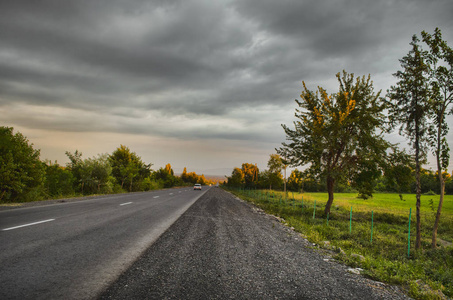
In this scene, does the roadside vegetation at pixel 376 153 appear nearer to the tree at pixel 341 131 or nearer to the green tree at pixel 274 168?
the tree at pixel 341 131

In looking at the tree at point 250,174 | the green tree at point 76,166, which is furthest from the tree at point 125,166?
the tree at point 250,174

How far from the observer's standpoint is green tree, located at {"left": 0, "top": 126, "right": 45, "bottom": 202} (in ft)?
44.6

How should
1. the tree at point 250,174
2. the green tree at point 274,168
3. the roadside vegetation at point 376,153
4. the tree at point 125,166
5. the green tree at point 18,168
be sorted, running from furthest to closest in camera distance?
the tree at point 250,174 < the green tree at point 274,168 < the tree at point 125,166 < the green tree at point 18,168 < the roadside vegetation at point 376,153

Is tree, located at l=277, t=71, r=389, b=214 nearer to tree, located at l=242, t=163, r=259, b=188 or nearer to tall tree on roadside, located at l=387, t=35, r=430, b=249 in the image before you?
tall tree on roadside, located at l=387, t=35, r=430, b=249

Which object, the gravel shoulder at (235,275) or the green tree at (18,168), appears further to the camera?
the green tree at (18,168)

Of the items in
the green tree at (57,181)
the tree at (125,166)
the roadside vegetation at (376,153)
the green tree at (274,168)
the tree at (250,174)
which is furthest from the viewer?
the tree at (250,174)

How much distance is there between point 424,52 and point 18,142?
22.2 m

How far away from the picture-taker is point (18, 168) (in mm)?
14562

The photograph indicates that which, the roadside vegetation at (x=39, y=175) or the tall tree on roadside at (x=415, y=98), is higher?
the tall tree on roadside at (x=415, y=98)

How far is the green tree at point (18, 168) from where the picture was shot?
13.6 m

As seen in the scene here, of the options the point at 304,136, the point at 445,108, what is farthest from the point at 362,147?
the point at 445,108

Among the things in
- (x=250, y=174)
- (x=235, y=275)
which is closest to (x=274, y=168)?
(x=250, y=174)

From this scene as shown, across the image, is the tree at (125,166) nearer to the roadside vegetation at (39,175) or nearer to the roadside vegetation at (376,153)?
the roadside vegetation at (39,175)

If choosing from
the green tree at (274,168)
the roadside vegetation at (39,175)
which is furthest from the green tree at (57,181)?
the green tree at (274,168)
